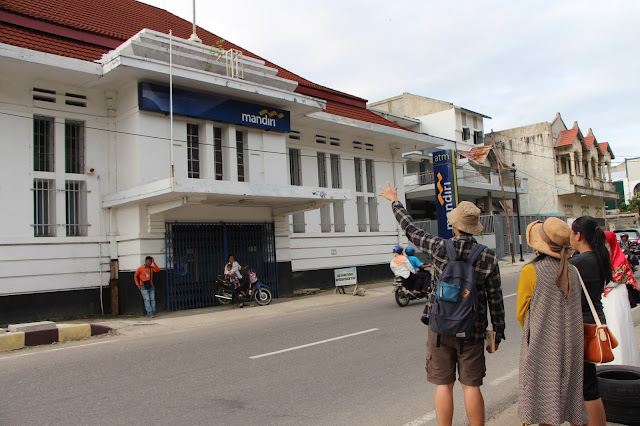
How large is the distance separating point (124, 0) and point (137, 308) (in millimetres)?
12022

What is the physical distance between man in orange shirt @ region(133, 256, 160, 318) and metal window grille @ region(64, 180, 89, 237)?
81.4 inches

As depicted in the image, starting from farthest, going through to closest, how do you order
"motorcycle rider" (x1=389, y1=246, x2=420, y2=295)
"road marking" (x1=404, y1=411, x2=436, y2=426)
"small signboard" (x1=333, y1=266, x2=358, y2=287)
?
"small signboard" (x1=333, y1=266, x2=358, y2=287), "motorcycle rider" (x1=389, y1=246, x2=420, y2=295), "road marking" (x1=404, y1=411, x2=436, y2=426)

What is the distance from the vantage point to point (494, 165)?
37.2 m

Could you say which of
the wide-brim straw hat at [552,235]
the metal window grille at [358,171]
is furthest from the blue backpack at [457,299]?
the metal window grille at [358,171]

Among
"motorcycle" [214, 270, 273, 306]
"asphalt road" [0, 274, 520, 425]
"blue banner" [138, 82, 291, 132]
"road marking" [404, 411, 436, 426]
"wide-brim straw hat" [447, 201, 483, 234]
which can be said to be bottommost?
"road marking" [404, 411, 436, 426]

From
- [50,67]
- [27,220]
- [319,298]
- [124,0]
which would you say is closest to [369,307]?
[319,298]

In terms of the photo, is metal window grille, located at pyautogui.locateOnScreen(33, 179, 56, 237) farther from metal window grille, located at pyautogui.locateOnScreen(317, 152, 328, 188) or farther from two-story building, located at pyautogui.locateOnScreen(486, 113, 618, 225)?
two-story building, located at pyautogui.locateOnScreen(486, 113, 618, 225)

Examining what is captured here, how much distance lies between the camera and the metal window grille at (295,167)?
1839cm

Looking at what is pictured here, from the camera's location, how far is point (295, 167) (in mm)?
18500

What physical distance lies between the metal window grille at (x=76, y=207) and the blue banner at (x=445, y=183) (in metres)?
13.0

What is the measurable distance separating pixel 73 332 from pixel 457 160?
27229 mm

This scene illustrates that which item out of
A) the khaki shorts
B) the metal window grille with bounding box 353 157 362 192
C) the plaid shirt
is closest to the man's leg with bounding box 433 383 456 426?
the khaki shorts

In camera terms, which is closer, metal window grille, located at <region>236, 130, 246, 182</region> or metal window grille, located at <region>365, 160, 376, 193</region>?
metal window grille, located at <region>236, 130, 246, 182</region>

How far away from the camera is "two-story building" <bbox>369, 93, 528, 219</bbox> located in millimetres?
31328
